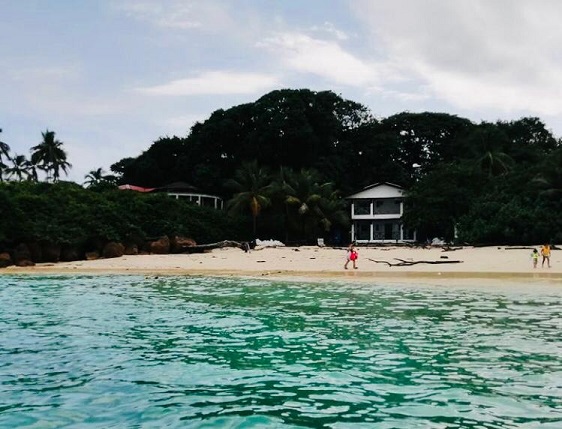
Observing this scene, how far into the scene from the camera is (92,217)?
124ft

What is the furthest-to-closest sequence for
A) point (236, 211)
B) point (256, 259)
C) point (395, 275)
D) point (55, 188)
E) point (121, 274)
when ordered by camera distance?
point (236, 211) < point (55, 188) < point (256, 259) < point (121, 274) < point (395, 275)

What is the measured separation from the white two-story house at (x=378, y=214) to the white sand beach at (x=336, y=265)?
18.1 m

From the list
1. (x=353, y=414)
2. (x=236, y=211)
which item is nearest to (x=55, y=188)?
(x=236, y=211)

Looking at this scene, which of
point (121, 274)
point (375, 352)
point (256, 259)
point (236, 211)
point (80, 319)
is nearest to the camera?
point (375, 352)

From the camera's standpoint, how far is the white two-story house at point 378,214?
57219 mm

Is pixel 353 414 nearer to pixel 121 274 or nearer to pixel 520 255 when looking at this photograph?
pixel 121 274

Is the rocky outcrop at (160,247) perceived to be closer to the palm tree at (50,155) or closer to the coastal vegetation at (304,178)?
the coastal vegetation at (304,178)

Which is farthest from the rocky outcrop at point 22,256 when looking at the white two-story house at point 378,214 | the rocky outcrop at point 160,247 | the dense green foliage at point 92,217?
the white two-story house at point 378,214

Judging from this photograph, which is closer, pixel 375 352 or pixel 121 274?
pixel 375 352

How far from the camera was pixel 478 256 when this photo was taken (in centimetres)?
3167

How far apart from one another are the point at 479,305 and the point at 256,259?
824 inches

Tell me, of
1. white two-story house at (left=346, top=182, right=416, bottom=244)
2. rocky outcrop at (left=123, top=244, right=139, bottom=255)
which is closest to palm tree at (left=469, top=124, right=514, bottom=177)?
white two-story house at (left=346, top=182, right=416, bottom=244)

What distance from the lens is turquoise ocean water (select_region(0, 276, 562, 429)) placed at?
19.7 feet

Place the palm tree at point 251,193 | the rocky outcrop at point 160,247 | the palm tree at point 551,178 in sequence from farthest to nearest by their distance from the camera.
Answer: the palm tree at point 251,193 < the rocky outcrop at point 160,247 < the palm tree at point 551,178
